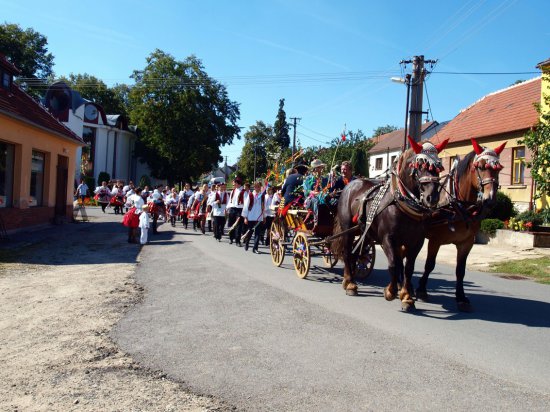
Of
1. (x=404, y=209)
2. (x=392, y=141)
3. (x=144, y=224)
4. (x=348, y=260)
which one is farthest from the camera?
(x=392, y=141)

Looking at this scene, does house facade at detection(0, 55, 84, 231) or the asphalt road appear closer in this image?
the asphalt road

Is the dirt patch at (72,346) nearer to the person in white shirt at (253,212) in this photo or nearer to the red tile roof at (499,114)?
the person in white shirt at (253,212)

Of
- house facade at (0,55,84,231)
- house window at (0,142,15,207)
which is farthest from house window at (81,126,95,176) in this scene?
house window at (0,142,15,207)

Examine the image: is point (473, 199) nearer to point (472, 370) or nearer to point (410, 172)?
point (410, 172)

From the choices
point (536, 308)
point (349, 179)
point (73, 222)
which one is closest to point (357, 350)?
point (536, 308)

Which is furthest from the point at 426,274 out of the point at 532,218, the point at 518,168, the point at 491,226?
the point at 518,168

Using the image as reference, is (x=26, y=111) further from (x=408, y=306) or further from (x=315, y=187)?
(x=408, y=306)

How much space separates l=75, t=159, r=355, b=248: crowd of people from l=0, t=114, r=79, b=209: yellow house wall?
3475 mm

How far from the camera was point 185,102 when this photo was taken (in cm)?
5194

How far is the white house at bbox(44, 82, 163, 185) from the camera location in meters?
42.3

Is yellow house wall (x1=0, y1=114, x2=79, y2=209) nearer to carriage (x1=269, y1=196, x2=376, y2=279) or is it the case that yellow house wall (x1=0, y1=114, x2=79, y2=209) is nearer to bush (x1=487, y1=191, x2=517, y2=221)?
carriage (x1=269, y1=196, x2=376, y2=279)

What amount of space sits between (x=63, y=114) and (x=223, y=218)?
31.0 meters

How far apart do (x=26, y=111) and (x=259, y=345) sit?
51.3 ft

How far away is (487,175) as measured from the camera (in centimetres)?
639
